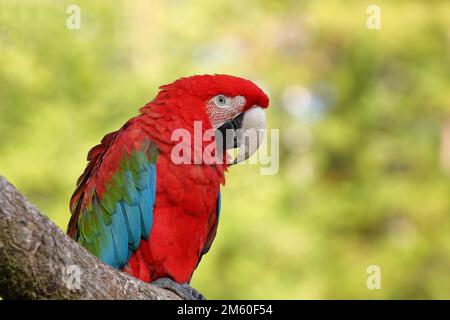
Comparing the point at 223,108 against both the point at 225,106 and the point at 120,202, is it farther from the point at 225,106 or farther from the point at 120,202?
the point at 120,202

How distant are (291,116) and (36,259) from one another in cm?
756

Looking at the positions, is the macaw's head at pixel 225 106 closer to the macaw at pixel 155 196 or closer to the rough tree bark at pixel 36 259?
the macaw at pixel 155 196

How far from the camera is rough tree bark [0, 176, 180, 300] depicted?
1.97m

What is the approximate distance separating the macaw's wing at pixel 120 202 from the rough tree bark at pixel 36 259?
0.70 m

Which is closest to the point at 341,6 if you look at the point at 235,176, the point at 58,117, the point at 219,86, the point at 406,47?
the point at 406,47

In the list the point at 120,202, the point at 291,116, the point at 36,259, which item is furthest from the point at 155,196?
the point at 291,116

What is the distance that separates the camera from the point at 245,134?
3.28 meters

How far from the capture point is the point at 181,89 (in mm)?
3164

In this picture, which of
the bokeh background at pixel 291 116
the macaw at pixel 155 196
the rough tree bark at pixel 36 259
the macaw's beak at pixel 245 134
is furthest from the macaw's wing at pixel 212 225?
the bokeh background at pixel 291 116

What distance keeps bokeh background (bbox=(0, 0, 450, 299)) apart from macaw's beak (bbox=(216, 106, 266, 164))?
3.58 metres

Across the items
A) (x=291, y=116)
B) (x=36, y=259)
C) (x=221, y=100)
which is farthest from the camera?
(x=291, y=116)

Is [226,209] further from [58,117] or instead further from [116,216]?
[116,216]

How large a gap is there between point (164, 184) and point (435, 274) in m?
7.19

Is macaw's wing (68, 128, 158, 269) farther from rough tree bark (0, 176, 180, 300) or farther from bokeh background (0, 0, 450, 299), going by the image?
bokeh background (0, 0, 450, 299)
